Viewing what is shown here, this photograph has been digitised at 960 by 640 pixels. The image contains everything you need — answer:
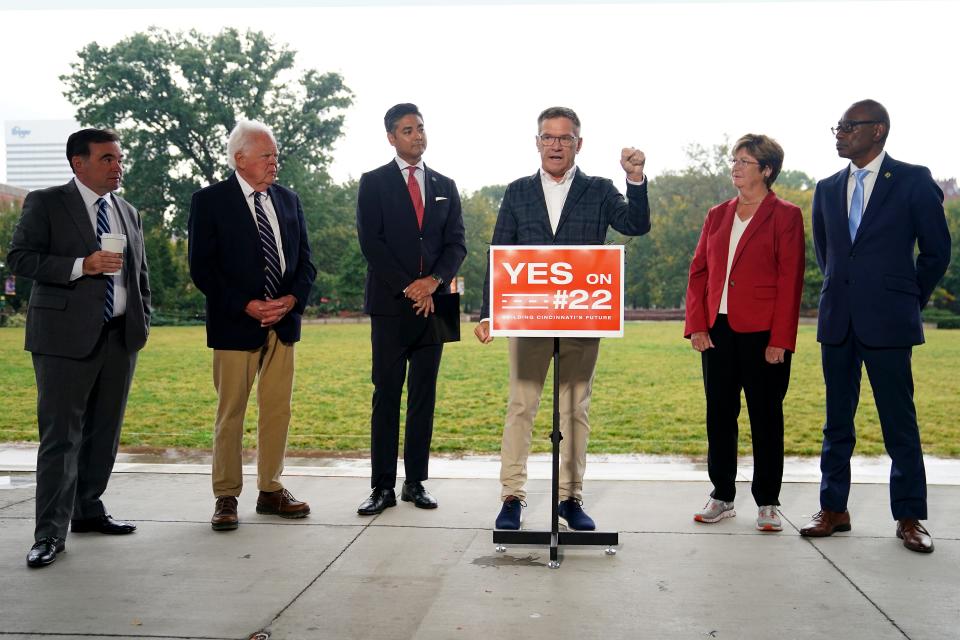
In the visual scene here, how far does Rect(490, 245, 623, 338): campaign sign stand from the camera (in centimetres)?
392

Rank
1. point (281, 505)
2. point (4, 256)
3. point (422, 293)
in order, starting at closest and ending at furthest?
1. point (281, 505)
2. point (422, 293)
3. point (4, 256)

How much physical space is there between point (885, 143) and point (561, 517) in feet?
8.54

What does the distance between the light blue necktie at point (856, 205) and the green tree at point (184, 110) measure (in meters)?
39.0

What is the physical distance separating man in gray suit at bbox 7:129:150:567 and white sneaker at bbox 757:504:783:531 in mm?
3309

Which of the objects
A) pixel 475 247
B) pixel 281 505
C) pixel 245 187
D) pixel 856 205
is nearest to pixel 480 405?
pixel 281 505

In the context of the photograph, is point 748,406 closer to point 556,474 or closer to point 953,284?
point 556,474

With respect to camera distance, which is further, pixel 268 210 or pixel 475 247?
pixel 475 247

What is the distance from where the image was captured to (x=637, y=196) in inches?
169

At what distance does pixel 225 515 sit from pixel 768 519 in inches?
113

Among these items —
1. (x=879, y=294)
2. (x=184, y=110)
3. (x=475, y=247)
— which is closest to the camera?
(x=879, y=294)

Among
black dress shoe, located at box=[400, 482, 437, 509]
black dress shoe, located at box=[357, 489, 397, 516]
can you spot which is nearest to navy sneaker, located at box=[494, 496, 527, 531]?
black dress shoe, located at box=[400, 482, 437, 509]

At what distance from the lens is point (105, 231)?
4445mm

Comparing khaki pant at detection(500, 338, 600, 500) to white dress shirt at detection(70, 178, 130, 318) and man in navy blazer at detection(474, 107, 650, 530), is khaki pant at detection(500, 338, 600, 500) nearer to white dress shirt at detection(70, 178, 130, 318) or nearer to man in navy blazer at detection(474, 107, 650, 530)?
man in navy blazer at detection(474, 107, 650, 530)

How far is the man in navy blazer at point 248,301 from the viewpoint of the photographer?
187 inches
